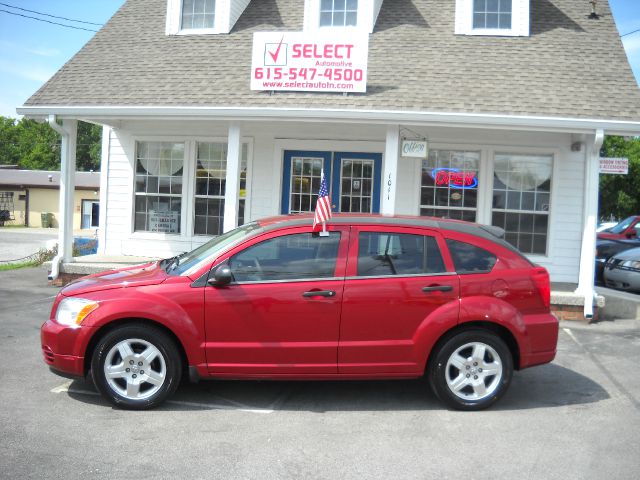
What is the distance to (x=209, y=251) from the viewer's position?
18.8 feet

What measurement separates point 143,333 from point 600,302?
696 centimetres

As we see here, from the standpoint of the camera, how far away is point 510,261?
18.3ft

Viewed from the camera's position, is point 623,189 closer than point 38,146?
Yes

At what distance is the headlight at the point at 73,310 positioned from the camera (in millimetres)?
5219

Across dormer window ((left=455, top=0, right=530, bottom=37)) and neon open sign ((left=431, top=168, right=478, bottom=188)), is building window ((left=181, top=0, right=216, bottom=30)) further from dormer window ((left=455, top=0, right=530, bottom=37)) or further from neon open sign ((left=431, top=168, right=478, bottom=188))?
neon open sign ((left=431, top=168, right=478, bottom=188))

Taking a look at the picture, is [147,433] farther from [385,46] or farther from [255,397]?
[385,46]

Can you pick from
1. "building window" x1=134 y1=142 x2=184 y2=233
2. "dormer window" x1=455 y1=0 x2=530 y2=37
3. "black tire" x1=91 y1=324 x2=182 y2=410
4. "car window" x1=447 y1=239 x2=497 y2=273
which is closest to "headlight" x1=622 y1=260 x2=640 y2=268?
"dormer window" x1=455 y1=0 x2=530 y2=37

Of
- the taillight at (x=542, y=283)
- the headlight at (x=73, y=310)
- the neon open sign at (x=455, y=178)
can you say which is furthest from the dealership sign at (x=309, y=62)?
the headlight at (x=73, y=310)

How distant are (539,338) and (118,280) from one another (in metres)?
3.62

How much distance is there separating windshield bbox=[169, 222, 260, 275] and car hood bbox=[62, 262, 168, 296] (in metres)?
0.17

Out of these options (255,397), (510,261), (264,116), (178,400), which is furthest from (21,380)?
(264,116)

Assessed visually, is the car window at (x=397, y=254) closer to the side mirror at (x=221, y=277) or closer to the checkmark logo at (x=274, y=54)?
the side mirror at (x=221, y=277)

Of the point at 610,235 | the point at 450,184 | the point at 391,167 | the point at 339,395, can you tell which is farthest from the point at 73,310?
the point at 610,235

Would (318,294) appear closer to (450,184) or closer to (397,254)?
(397,254)
